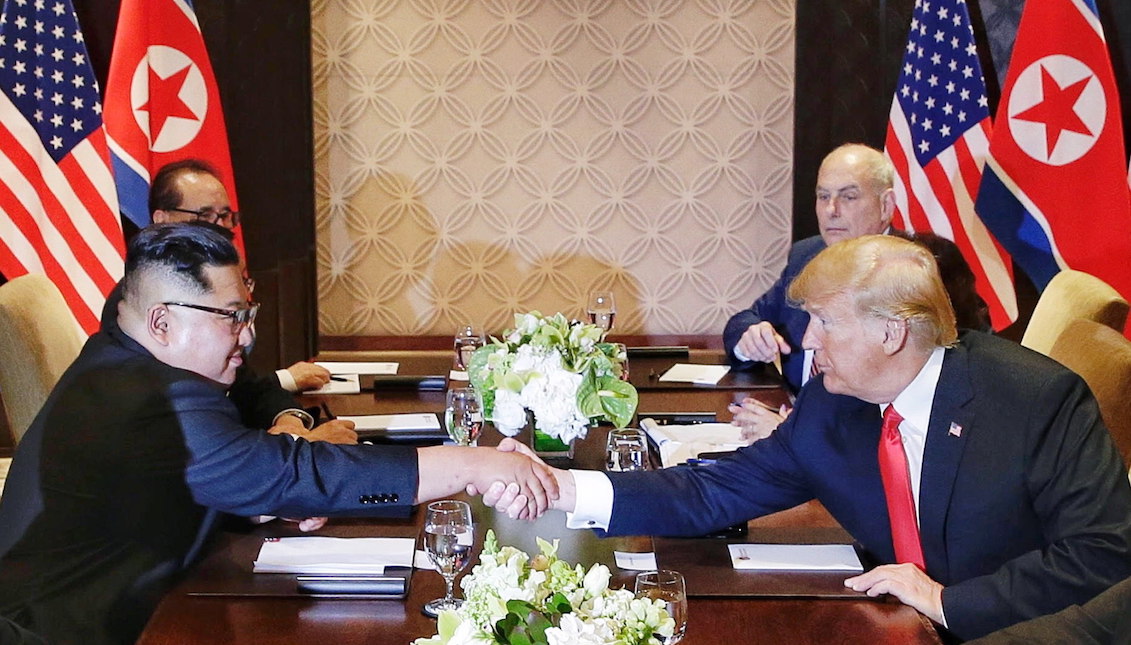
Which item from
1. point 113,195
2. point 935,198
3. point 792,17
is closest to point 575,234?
point 792,17

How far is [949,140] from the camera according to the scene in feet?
16.1

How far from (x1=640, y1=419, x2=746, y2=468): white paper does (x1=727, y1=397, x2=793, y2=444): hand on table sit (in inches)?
0.8

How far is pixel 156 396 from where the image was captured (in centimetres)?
231

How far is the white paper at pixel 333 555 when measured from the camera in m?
2.12

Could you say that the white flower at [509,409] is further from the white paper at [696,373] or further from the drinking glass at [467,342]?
the white paper at [696,373]

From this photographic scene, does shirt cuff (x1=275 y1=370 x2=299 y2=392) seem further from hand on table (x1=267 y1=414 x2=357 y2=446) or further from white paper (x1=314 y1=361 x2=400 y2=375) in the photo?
hand on table (x1=267 y1=414 x2=357 y2=446)

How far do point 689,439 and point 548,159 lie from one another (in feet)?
11.1

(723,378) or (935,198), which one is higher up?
(935,198)

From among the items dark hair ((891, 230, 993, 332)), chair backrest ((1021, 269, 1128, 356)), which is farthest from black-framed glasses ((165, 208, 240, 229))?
chair backrest ((1021, 269, 1128, 356))

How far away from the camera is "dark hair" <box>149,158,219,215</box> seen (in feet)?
13.2

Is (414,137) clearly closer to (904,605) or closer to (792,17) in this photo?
(792,17)

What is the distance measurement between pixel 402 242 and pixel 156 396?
157 inches

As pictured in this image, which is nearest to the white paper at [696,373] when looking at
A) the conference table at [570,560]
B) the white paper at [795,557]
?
the conference table at [570,560]

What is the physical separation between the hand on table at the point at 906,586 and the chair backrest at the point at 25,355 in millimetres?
2350
